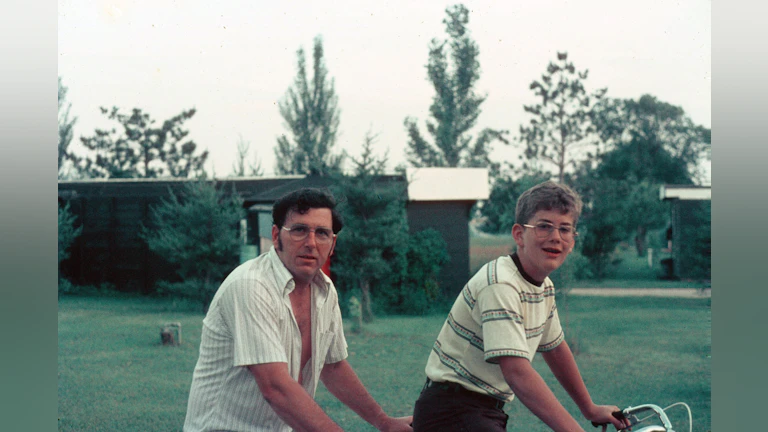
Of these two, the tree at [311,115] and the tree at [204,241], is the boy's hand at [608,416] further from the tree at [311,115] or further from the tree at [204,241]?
the tree at [311,115]

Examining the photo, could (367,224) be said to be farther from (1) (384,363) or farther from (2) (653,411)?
(2) (653,411)

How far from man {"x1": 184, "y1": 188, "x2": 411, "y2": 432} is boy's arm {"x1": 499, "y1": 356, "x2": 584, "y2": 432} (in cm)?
53

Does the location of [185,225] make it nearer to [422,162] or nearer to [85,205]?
[85,205]

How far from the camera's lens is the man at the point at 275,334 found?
80.6 inches

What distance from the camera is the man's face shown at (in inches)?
87.1

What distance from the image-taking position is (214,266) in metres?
14.4

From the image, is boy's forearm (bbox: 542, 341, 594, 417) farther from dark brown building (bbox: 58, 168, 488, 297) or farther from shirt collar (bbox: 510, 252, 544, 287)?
dark brown building (bbox: 58, 168, 488, 297)

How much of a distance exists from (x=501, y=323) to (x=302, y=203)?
0.73 metres

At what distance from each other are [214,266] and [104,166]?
8.84 m

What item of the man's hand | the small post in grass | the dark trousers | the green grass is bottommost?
the green grass

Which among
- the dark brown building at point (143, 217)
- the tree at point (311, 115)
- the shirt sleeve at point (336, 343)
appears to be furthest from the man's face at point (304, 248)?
the tree at point (311, 115)

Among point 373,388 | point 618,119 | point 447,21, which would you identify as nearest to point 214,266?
point 373,388

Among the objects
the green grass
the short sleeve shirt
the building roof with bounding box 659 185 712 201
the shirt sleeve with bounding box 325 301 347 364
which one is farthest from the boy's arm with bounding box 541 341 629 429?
the building roof with bounding box 659 185 712 201

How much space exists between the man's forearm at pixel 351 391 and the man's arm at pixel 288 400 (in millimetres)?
Answer: 402
